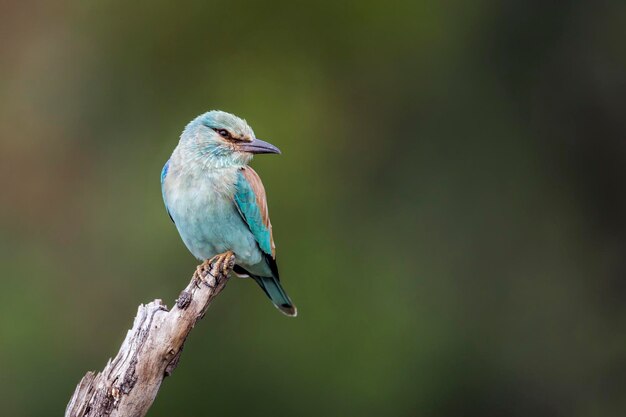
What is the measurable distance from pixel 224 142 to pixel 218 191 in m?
0.33

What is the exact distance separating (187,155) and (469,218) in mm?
5339

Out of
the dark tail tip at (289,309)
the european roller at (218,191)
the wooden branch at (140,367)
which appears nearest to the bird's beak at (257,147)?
the european roller at (218,191)

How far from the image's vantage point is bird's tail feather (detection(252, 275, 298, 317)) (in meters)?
7.40

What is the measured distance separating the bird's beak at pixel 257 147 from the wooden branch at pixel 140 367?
4.55ft

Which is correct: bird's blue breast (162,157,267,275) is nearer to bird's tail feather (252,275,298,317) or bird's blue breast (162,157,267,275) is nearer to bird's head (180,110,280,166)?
bird's head (180,110,280,166)

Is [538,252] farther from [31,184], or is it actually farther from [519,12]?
[31,184]

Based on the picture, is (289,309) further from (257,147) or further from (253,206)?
(257,147)

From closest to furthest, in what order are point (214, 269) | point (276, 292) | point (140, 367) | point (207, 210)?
1. point (140, 367)
2. point (214, 269)
3. point (207, 210)
4. point (276, 292)

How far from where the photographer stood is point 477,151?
11898mm

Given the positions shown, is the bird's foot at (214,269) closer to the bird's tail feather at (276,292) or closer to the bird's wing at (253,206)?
the bird's wing at (253,206)

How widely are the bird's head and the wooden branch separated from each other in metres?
1.38

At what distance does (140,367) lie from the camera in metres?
5.34

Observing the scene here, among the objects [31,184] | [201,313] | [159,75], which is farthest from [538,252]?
[201,313]

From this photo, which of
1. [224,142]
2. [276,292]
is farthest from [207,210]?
[276,292]
